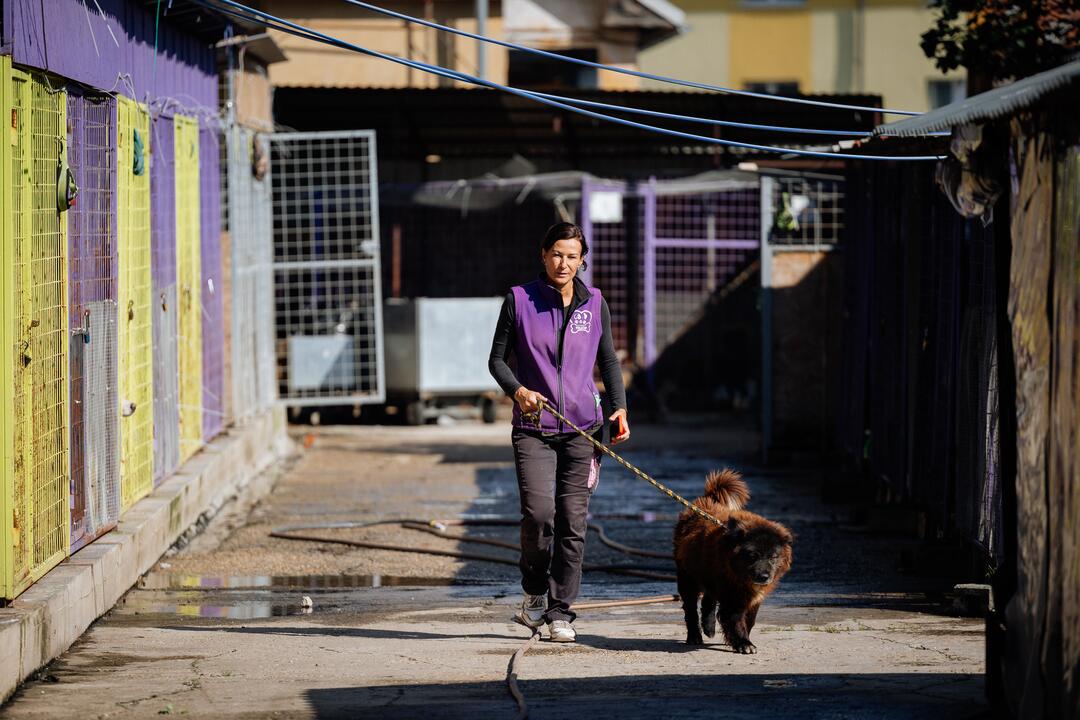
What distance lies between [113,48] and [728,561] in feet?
16.4

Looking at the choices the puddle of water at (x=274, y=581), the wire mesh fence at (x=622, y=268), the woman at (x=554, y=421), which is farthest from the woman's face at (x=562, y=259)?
the wire mesh fence at (x=622, y=268)

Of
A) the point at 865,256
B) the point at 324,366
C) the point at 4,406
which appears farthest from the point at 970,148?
the point at 324,366

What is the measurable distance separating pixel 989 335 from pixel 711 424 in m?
12.1

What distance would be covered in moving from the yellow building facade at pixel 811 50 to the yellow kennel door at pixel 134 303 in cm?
2886

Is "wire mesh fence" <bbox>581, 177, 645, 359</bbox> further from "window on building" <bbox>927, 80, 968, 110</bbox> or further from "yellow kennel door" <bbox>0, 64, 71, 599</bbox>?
"window on building" <bbox>927, 80, 968, 110</bbox>

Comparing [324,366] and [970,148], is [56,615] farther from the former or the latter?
[324,366]

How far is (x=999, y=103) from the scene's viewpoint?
5504mm

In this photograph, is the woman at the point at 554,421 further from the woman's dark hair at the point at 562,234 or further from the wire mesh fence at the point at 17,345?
the wire mesh fence at the point at 17,345

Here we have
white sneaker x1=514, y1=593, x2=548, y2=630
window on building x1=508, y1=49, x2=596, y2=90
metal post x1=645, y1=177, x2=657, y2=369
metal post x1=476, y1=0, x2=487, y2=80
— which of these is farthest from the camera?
window on building x1=508, y1=49, x2=596, y2=90

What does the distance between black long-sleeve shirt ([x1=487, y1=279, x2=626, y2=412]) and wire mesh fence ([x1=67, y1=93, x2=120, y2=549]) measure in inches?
89.5

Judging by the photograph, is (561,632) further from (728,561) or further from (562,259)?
(562,259)

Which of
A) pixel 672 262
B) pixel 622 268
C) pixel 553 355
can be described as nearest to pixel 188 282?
pixel 553 355

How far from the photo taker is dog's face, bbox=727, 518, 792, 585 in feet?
24.1

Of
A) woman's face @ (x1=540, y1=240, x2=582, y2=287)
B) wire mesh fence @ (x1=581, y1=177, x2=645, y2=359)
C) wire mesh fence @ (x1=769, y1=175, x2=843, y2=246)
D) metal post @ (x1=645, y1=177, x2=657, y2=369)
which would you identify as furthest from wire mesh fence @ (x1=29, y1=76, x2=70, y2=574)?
wire mesh fence @ (x1=581, y1=177, x2=645, y2=359)
